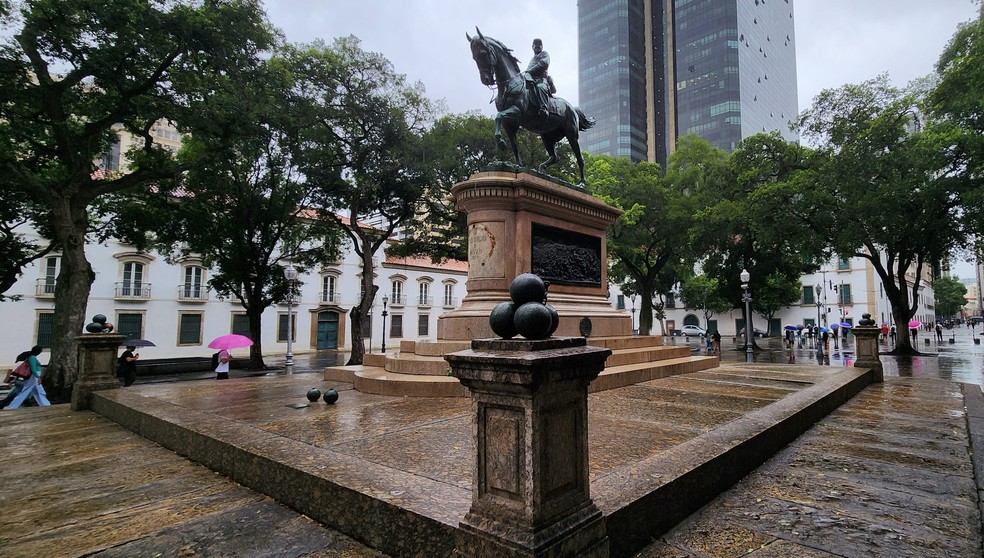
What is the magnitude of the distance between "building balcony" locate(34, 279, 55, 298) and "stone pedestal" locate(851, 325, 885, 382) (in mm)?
39503

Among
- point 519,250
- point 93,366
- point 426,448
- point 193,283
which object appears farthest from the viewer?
point 193,283

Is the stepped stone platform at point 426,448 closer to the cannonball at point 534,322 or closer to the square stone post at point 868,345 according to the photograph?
the cannonball at point 534,322

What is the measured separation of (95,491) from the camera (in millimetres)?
3893

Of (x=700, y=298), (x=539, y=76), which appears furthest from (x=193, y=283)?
(x=700, y=298)

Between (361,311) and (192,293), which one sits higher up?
(192,293)

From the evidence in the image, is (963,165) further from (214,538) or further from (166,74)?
(166,74)

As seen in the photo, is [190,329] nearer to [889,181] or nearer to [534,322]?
[534,322]

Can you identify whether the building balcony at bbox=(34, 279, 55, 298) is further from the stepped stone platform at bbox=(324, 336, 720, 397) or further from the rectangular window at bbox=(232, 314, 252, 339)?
the stepped stone platform at bbox=(324, 336, 720, 397)

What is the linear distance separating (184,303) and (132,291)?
10.1 ft

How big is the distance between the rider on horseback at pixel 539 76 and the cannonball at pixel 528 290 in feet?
30.9

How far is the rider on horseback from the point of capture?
11086mm

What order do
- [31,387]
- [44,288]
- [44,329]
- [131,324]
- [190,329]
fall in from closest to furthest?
[31,387] → [44,329] → [44,288] → [131,324] → [190,329]

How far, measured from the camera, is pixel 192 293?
113 feet

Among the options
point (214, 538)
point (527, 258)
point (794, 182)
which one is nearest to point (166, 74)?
point (527, 258)
